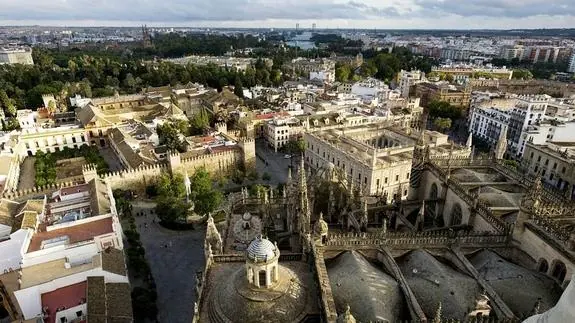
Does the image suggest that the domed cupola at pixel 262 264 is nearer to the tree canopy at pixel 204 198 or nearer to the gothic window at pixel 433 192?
the gothic window at pixel 433 192

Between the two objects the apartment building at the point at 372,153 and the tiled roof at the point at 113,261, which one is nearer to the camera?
the tiled roof at the point at 113,261

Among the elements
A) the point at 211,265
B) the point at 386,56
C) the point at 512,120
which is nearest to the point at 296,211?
the point at 211,265

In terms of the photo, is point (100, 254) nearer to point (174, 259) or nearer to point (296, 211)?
point (174, 259)

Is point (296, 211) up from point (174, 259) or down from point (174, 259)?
up

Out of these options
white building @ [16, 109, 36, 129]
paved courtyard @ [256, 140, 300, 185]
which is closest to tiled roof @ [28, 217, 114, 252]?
paved courtyard @ [256, 140, 300, 185]

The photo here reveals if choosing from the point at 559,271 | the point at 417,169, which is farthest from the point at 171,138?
the point at 559,271

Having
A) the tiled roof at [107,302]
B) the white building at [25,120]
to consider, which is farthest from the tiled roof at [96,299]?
the white building at [25,120]

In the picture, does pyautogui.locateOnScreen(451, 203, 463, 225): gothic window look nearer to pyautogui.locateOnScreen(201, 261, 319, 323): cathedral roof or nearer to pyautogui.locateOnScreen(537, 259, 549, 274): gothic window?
pyautogui.locateOnScreen(537, 259, 549, 274): gothic window
